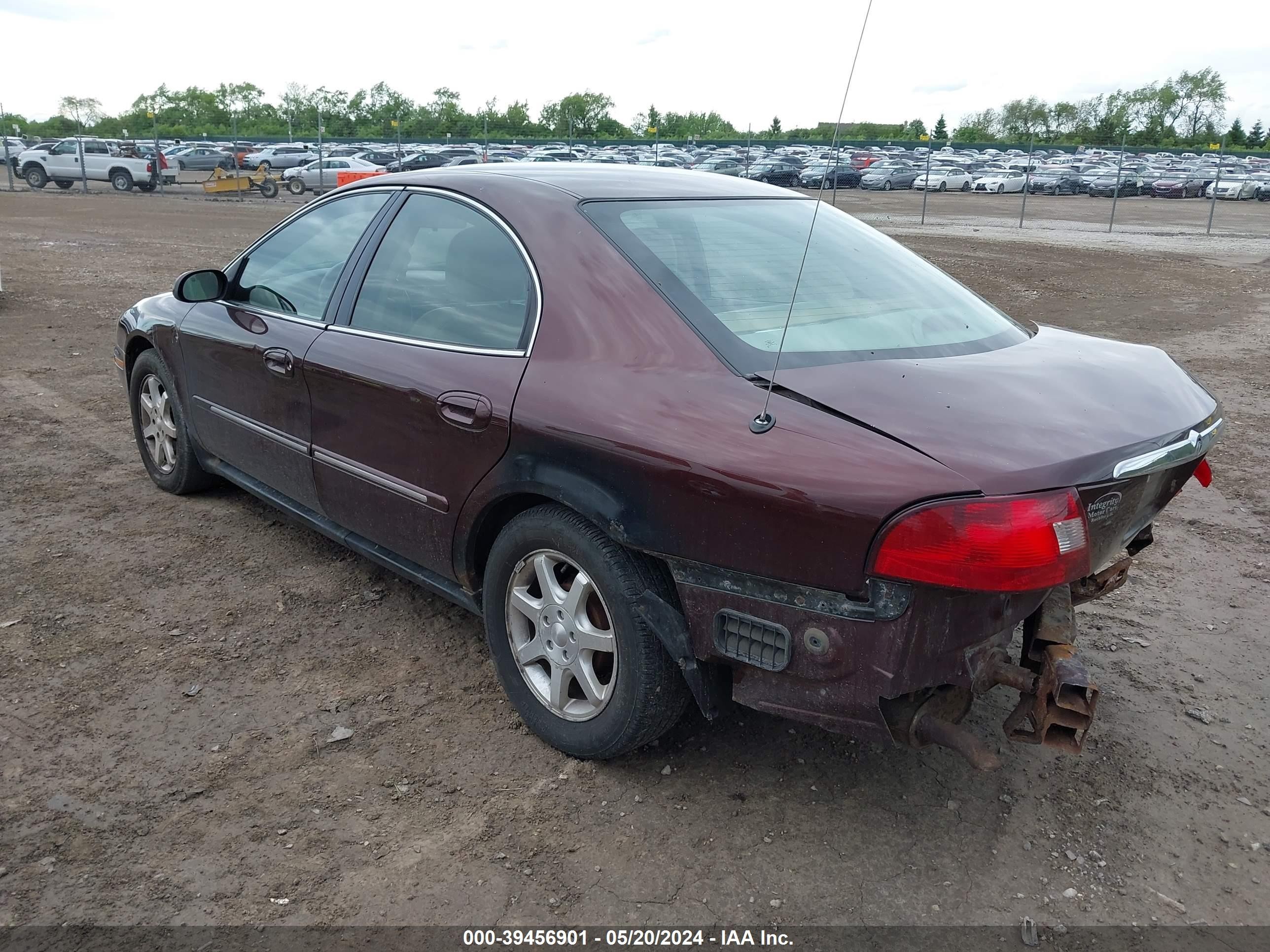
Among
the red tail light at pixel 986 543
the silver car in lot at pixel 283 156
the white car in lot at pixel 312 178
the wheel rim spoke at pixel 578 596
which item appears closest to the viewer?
the red tail light at pixel 986 543

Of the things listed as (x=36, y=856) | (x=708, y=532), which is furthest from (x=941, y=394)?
(x=36, y=856)

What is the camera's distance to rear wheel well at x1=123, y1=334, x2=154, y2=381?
16.3 ft

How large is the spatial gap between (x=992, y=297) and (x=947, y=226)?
14396 millimetres

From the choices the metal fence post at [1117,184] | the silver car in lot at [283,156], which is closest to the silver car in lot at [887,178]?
the metal fence post at [1117,184]

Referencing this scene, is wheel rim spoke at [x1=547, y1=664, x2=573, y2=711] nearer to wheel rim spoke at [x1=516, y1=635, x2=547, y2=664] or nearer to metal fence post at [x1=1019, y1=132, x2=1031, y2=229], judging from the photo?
wheel rim spoke at [x1=516, y1=635, x2=547, y2=664]

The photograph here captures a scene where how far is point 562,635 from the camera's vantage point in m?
2.87

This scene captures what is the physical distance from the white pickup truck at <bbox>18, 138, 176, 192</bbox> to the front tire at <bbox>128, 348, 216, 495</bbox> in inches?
1249

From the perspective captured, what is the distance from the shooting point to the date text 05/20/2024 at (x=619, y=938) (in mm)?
2297

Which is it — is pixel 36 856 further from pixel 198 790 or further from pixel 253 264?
pixel 253 264

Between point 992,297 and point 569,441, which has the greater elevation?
point 569,441

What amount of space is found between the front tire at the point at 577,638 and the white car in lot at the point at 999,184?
4746cm

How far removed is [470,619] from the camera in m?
3.88


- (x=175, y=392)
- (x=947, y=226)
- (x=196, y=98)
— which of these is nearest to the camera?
(x=175, y=392)

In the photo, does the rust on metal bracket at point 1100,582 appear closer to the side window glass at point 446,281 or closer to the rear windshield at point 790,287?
the rear windshield at point 790,287
